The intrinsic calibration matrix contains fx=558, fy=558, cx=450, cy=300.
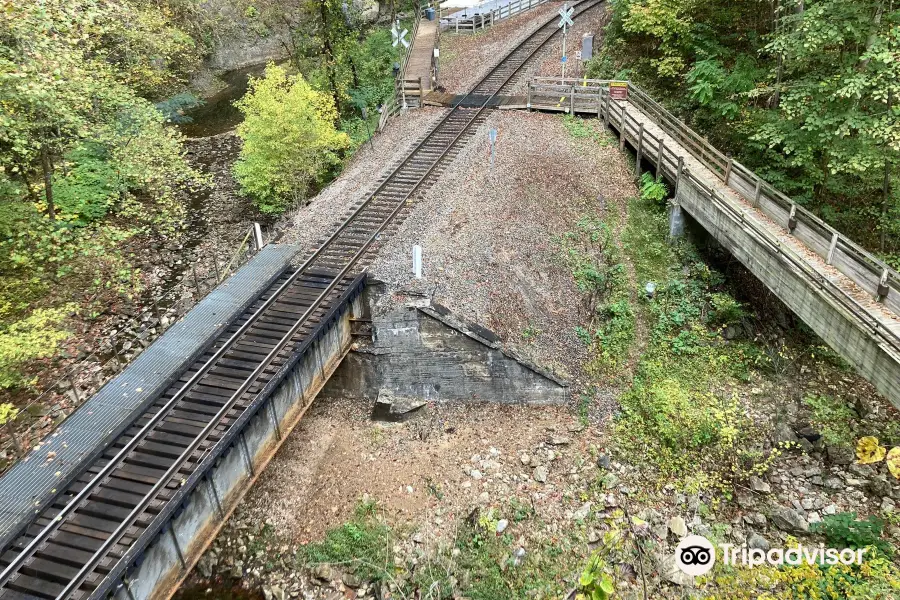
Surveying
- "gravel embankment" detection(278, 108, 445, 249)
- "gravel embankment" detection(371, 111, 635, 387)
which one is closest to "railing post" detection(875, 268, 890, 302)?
"gravel embankment" detection(371, 111, 635, 387)

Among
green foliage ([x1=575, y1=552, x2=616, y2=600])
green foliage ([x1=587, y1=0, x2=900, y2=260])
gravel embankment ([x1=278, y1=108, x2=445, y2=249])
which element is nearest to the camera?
green foliage ([x1=575, y1=552, x2=616, y2=600])

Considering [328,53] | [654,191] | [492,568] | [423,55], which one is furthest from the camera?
[423,55]

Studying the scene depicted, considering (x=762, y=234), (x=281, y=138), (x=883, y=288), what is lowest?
(x=883, y=288)

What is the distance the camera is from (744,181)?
16.3 m

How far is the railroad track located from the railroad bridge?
3 centimetres

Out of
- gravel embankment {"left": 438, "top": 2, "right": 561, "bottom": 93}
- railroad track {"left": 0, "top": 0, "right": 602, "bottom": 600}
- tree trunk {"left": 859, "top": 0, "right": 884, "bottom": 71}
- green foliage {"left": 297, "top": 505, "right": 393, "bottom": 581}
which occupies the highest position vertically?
gravel embankment {"left": 438, "top": 2, "right": 561, "bottom": 93}

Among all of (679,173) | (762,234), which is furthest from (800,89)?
(679,173)

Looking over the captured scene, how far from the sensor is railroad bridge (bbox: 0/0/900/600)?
883cm

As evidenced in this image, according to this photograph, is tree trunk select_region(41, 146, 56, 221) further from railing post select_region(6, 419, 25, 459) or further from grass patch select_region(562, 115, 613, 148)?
grass patch select_region(562, 115, 613, 148)

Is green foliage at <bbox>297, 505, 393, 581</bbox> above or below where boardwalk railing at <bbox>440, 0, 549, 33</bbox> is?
below

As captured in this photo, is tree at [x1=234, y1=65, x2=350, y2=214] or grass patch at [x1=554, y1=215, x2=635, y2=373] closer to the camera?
grass patch at [x1=554, y1=215, x2=635, y2=373]

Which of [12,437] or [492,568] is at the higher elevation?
[12,437]

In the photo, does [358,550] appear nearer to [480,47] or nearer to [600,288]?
[600,288]
